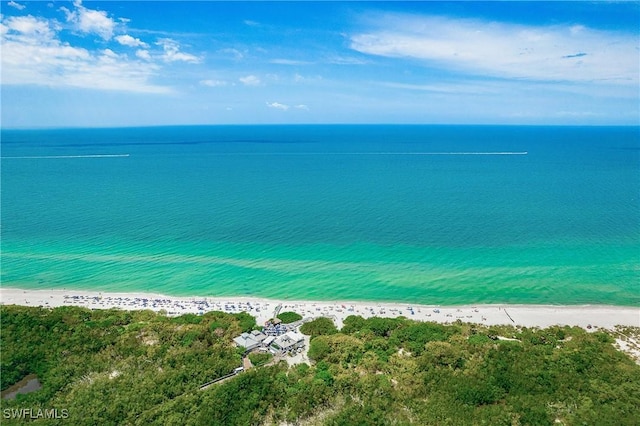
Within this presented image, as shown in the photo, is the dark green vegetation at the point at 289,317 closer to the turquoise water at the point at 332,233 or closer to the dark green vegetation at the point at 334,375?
the dark green vegetation at the point at 334,375

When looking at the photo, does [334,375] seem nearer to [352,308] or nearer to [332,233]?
[352,308]

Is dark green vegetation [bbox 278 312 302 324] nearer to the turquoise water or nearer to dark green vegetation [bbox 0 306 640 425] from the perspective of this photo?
dark green vegetation [bbox 0 306 640 425]

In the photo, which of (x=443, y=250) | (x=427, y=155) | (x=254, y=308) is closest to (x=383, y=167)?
(x=427, y=155)

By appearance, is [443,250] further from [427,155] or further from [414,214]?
[427,155]

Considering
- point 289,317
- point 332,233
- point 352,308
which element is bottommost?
point 352,308

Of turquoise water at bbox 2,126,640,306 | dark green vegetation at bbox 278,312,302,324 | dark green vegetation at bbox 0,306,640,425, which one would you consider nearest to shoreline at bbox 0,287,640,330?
dark green vegetation at bbox 278,312,302,324

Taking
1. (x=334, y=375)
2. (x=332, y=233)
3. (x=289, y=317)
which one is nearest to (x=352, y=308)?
(x=289, y=317)

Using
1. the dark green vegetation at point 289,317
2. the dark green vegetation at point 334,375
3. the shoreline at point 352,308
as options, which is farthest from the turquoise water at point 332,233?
the dark green vegetation at point 334,375
